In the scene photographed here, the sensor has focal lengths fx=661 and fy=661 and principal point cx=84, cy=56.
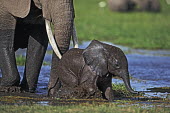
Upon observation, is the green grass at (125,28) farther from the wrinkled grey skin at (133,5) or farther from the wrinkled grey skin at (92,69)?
the wrinkled grey skin at (92,69)

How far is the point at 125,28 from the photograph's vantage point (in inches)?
979

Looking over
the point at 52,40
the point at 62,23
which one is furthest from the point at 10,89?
the point at 62,23

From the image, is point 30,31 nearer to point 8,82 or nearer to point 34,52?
point 34,52

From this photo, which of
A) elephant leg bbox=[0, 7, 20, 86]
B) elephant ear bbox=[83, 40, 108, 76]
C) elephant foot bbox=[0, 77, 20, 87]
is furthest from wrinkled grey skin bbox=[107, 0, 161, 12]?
elephant ear bbox=[83, 40, 108, 76]

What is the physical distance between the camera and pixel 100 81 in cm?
955

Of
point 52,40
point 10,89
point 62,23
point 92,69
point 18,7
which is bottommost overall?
point 10,89

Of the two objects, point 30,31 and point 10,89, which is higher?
point 30,31

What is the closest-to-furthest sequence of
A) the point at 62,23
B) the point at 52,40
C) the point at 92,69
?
the point at 92,69 < the point at 62,23 < the point at 52,40

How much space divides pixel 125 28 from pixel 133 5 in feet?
38.6

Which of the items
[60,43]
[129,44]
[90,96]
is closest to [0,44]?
[60,43]

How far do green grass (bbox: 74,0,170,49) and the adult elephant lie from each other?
344 inches

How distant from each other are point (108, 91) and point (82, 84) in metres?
0.39

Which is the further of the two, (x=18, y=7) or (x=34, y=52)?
(x=34, y=52)

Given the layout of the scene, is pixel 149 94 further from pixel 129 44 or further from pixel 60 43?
pixel 129 44
